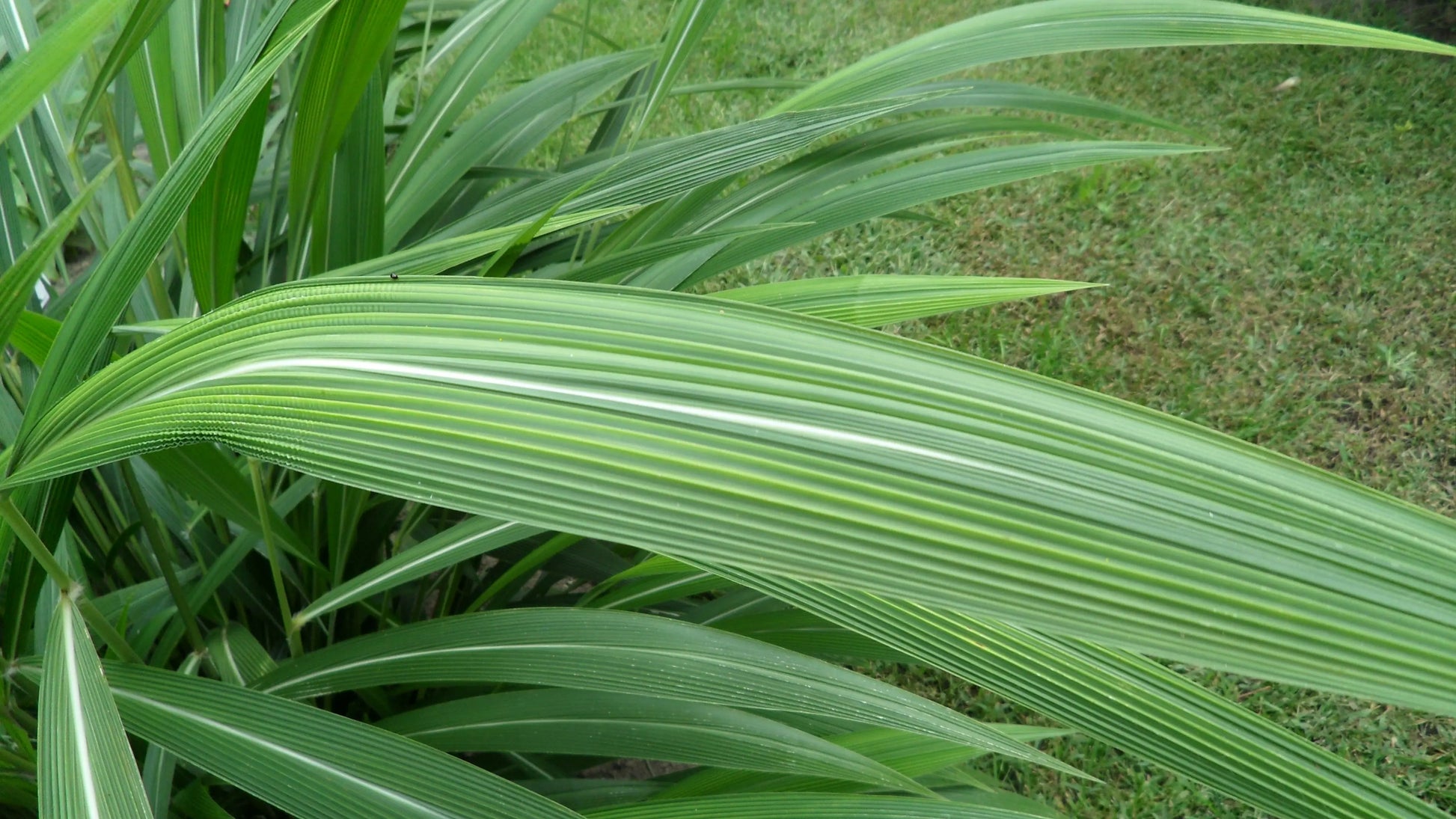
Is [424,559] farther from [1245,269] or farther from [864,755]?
[1245,269]

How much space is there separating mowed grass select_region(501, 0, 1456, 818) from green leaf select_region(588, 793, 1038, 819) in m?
0.74

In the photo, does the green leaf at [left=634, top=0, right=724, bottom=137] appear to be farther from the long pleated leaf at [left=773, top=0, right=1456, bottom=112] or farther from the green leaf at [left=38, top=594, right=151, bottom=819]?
the green leaf at [left=38, top=594, right=151, bottom=819]

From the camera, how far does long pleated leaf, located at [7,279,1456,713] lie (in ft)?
0.63

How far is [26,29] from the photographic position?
772mm

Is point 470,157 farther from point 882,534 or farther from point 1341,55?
point 1341,55

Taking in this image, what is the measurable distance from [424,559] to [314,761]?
0.67ft

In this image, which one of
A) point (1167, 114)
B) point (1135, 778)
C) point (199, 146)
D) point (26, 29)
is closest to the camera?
point (199, 146)

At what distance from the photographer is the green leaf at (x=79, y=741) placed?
1.20 ft

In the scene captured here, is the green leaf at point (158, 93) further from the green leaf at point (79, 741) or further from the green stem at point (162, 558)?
the green leaf at point (79, 741)

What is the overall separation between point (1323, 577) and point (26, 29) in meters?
0.97

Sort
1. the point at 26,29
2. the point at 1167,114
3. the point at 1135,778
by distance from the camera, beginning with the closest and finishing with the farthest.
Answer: the point at 26,29, the point at 1135,778, the point at 1167,114

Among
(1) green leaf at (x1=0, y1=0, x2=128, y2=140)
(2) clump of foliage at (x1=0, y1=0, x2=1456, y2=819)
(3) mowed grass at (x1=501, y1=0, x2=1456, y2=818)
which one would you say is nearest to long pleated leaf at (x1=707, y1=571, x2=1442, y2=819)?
(2) clump of foliage at (x1=0, y1=0, x2=1456, y2=819)

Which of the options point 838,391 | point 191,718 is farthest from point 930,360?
point 191,718

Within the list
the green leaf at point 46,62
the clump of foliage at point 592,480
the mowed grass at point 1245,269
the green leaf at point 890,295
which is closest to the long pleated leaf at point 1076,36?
the clump of foliage at point 592,480
